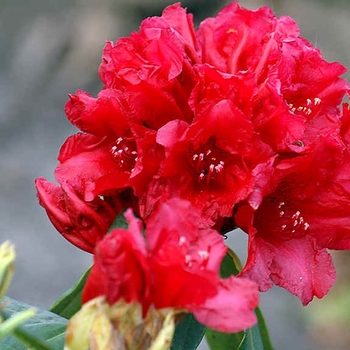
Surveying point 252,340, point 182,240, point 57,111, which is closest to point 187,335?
point 252,340

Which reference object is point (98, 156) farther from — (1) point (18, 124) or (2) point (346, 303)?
(1) point (18, 124)

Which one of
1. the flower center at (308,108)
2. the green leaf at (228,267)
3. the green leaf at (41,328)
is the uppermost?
the flower center at (308,108)

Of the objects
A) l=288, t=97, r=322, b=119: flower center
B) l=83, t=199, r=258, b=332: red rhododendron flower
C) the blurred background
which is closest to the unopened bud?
l=83, t=199, r=258, b=332: red rhododendron flower

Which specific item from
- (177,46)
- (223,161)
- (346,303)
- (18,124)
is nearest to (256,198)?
(223,161)

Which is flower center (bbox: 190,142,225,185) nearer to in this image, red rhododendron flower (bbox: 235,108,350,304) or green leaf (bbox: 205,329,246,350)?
red rhododendron flower (bbox: 235,108,350,304)

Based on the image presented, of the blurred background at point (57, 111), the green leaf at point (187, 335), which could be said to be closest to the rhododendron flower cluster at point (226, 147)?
the green leaf at point (187, 335)

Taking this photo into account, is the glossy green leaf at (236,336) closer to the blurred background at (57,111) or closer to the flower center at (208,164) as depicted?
the flower center at (208,164)
